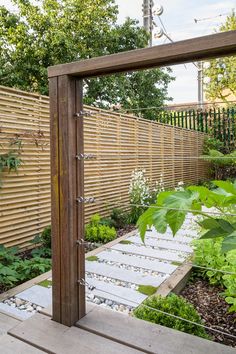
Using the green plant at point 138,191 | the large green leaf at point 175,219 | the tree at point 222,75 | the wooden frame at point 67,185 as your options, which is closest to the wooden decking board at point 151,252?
the green plant at point 138,191

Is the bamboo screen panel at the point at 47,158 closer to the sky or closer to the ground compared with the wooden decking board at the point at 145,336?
closer to the sky

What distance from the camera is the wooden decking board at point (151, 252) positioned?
2.95 metres

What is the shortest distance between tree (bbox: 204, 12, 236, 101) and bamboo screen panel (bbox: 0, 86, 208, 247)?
194 inches

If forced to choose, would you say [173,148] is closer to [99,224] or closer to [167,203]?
[99,224]

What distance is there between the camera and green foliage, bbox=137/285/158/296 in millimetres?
2213

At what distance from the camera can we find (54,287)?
1.30 metres

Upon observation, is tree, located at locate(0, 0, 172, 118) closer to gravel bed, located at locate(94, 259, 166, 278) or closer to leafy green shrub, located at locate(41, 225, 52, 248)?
leafy green shrub, located at locate(41, 225, 52, 248)

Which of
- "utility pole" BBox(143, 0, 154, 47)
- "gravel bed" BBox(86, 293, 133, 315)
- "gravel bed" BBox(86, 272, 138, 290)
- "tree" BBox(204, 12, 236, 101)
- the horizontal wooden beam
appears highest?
"utility pole" BBox(143, 0, 154, 47)

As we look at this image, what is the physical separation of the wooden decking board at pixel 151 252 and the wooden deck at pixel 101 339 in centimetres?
170

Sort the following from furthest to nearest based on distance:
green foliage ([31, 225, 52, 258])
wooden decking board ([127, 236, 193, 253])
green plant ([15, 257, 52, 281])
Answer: wooden decking board ([127, 236, 193, 253]) < green foliage ([31, 225, 52, 258]) < green plant ([15, 257, 52, 281])

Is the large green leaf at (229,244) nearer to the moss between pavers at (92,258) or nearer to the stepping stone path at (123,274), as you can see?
the stepping stone path at (123,274)

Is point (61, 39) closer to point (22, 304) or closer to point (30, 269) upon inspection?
point (30, 269)

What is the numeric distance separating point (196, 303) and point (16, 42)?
24.4 ft

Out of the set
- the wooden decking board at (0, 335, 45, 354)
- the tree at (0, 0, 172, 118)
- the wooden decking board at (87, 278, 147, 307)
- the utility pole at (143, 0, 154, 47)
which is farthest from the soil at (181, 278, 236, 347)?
the utility pole at (143, 0, 154, 47)
